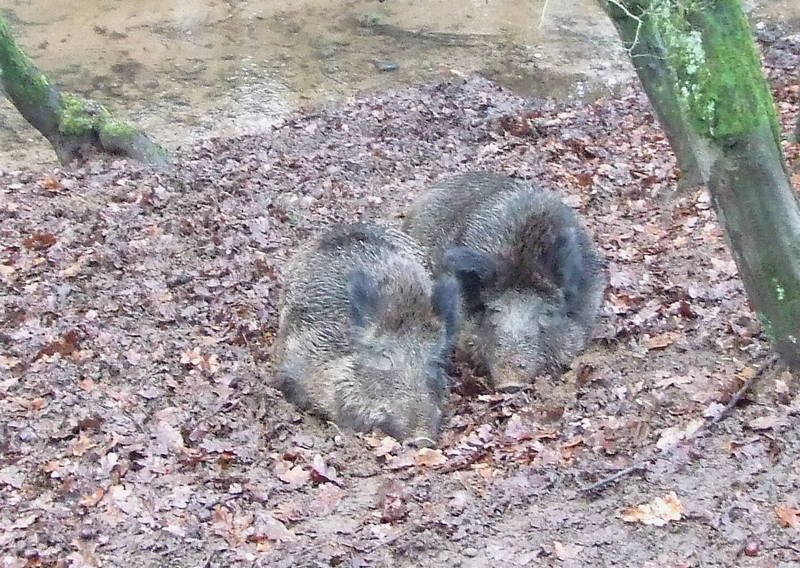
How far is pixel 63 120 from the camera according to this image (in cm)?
1289

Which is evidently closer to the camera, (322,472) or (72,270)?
(322,472)

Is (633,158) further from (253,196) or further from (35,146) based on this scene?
(35,146)

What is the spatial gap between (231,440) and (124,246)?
362cm

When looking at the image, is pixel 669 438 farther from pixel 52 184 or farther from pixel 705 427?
pixel 52 184

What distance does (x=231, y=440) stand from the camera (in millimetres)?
6961

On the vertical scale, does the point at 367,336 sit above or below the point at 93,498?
above

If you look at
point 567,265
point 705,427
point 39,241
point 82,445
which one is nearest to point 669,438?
point 705,427

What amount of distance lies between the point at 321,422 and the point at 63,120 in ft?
23.9

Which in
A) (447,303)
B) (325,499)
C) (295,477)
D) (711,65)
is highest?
(711,65)

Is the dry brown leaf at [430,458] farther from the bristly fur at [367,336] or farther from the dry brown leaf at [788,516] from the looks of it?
the dry brown leaf at [788,516]

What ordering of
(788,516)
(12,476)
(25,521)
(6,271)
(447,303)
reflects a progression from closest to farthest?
(788,516) < (25,521) < (12,476) < (447,303) < (6,271)

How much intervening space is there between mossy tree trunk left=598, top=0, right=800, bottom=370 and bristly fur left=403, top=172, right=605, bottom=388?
2821 millimetres

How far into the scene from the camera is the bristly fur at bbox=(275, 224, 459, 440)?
7559 mm

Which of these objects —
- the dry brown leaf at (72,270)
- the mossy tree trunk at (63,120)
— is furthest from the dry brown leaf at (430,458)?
the mossy tree trunk at (63,120)
